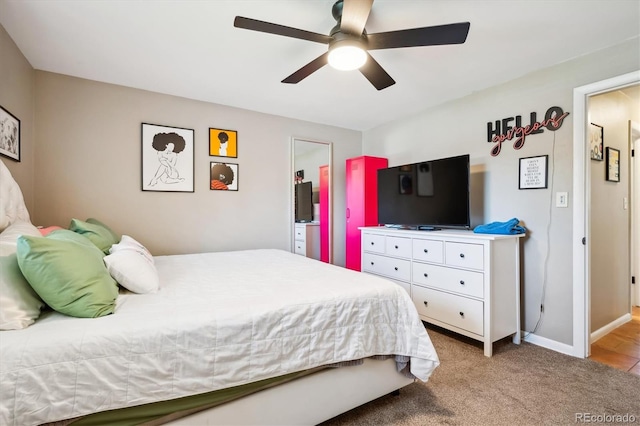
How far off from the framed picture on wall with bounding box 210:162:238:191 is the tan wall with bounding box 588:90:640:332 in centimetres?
349

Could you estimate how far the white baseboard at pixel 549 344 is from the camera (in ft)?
7.55

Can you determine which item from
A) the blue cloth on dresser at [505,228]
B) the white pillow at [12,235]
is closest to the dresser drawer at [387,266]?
the blue cloth on dresser at [505,228]

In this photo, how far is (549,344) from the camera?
2404mm

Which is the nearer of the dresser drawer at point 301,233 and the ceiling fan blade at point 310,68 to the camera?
the ceiling fan blade at point 310,68

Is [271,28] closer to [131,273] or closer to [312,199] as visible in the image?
[131,273]

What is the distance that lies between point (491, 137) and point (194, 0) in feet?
8.94

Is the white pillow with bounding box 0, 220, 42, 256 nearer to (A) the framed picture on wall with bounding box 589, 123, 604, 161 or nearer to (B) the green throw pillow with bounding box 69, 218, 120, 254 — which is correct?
(B) the green throw pillow with bounding box 69, 218, 120, 254

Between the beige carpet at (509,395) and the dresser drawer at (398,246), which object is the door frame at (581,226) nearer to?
the beige carpet at (509,395)

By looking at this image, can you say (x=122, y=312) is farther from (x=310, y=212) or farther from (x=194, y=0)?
(x=310, y=212)

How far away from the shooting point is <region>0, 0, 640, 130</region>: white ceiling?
174 centimetres

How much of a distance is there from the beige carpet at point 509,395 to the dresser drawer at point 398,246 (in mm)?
960

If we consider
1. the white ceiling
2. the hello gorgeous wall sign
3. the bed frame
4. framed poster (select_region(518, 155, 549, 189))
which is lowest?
the bed frame

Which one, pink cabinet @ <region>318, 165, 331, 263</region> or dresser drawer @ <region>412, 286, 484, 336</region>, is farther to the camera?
pink cabinet @ <region>318, 165, 331, 263</region>

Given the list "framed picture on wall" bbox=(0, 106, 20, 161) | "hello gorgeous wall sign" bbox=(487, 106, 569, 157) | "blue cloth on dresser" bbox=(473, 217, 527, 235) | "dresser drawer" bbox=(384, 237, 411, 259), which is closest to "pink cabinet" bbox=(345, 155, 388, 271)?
"dresser drawer" bbox=(384, 237, 411, 259)
